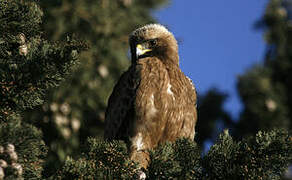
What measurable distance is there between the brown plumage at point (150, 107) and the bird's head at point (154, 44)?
25cm

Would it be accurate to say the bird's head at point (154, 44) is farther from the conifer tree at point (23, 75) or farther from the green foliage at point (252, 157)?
the green foliage at point (252, 157)

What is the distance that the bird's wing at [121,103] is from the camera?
4.62 metres

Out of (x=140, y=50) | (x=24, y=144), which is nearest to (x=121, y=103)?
(x=140, y=50)

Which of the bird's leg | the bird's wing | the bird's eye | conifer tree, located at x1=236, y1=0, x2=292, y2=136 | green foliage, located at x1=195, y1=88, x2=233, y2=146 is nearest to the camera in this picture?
the bird's leg

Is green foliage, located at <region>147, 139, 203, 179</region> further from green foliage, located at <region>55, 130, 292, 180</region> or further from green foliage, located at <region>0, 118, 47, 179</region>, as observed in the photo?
green foliage, located at <region>0, 118, 47, 179</region>

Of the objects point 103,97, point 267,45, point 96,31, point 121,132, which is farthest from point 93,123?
point 267,45

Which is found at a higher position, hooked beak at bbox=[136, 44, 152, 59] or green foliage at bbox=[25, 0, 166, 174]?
green foliage at bbox=[25, 0, 166, 174]

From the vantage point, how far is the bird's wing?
4.62m

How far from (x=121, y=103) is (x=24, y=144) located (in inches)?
82.0

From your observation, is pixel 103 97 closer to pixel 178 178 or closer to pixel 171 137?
pixel 171 137

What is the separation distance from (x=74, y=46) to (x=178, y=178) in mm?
1004

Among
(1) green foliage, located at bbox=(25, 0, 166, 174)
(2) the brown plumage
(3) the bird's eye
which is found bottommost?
(2) the brown plumage

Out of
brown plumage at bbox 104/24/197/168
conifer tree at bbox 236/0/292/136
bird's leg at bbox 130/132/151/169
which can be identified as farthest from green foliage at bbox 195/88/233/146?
bird's leg at bbox 130/132/151/169

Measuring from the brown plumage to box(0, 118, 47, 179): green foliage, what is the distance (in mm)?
1611
